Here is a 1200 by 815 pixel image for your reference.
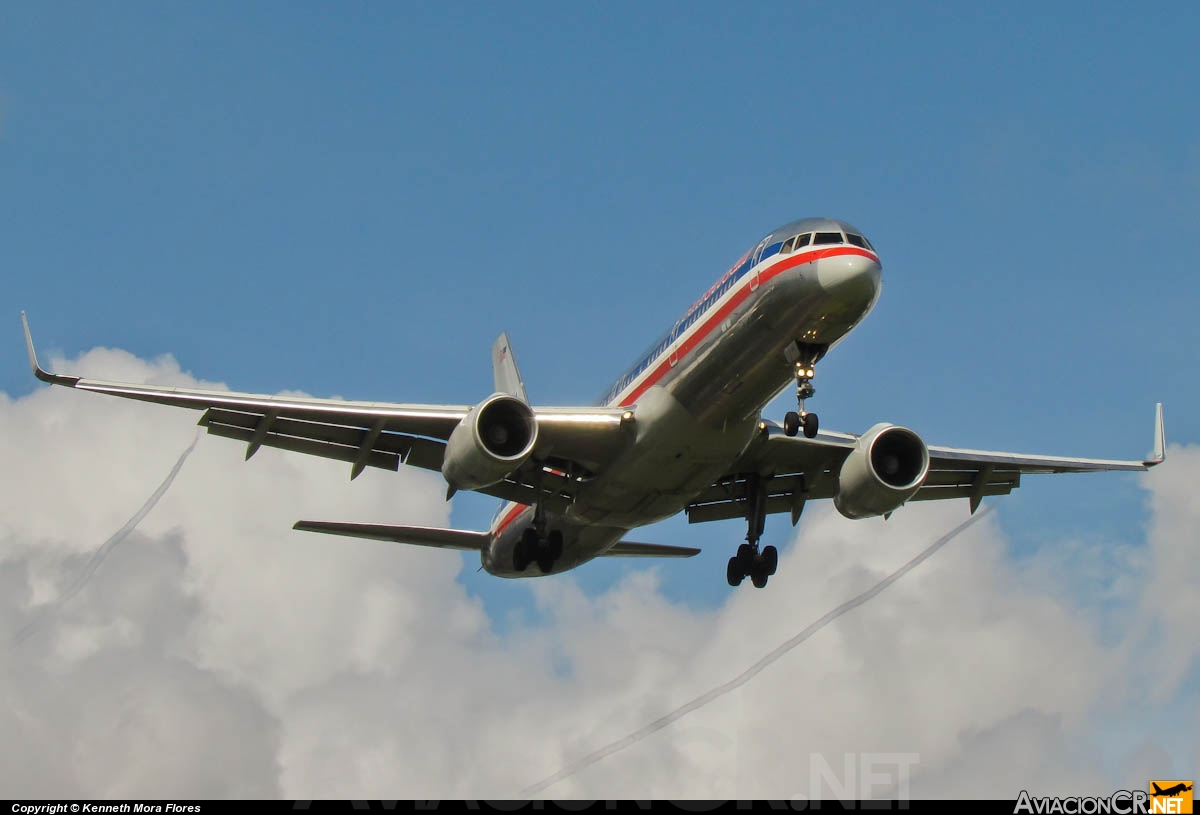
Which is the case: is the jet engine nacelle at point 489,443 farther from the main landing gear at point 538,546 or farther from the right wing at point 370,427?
the main landing gear at point 538,546

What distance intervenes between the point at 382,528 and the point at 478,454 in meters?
6.34

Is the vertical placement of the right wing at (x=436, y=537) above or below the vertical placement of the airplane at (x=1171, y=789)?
above

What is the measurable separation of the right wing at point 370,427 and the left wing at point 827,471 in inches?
149

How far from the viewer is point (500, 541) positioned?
1551 inches

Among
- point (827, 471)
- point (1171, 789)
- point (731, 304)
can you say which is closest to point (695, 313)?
point (731, 304)

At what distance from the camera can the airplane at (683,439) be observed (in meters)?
31.5

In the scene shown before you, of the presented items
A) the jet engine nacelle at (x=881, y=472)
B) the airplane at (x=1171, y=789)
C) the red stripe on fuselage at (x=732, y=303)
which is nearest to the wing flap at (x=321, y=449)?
the red stripe on fuselage at (x=732, y=303)

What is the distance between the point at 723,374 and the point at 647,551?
1026 centimetres

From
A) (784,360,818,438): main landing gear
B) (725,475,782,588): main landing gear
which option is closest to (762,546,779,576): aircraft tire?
(725,475,782,588): main landing gear

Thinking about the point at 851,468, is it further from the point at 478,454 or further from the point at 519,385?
the point at 519,385

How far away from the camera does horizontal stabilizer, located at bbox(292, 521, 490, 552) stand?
36562 mm

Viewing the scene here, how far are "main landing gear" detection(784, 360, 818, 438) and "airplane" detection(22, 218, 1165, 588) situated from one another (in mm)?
40

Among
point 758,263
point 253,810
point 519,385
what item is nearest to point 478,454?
point 758,263

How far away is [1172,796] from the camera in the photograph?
90.3ft
